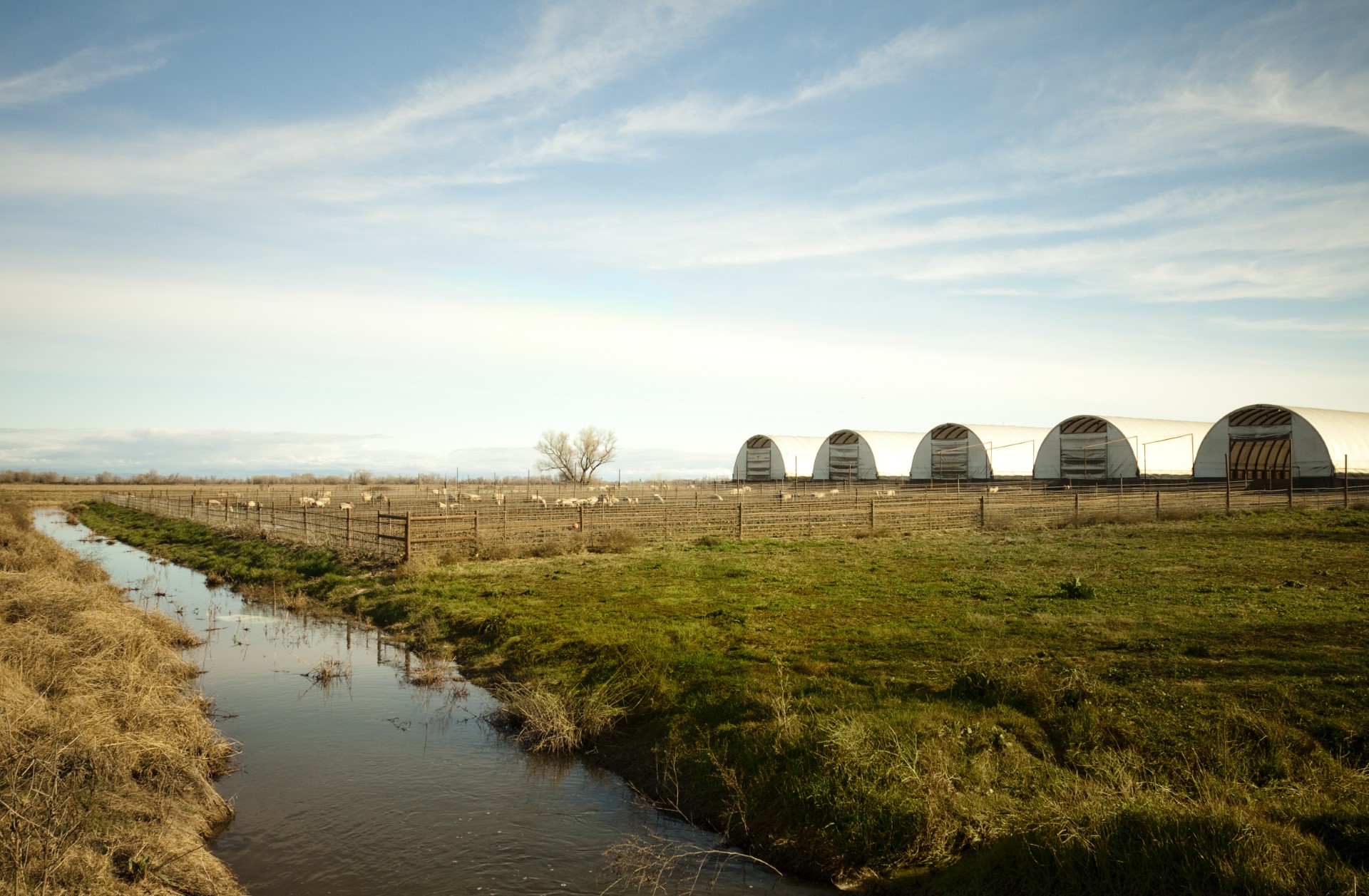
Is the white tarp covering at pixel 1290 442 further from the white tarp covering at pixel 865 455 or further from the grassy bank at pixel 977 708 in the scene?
the grassy bank at pixel 977 708

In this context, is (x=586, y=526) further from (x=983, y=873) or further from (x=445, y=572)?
(x=983, y=873)

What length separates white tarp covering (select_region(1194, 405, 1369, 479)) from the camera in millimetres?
45094

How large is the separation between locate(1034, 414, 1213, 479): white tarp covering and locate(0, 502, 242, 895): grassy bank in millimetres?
53986

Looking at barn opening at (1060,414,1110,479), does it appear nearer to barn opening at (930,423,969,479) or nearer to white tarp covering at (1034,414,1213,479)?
white tarp covering at (1034,414,1213,479)

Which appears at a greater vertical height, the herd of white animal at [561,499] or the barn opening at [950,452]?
the barn opening at [950,452]

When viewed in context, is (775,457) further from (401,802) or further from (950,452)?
(401,802)

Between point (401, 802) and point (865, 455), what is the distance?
203 ft

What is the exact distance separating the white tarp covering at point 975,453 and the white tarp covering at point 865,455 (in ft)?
8.25

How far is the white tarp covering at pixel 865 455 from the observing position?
6788 cm

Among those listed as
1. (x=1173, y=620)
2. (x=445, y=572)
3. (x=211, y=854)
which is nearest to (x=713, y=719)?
(x=211, y=854)

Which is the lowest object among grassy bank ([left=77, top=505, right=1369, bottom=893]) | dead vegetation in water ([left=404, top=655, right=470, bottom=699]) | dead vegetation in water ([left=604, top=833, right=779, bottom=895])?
dead vegetation in water ([left=604, top=833, right=779, bottom=895])

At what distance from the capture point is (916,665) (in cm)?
1182

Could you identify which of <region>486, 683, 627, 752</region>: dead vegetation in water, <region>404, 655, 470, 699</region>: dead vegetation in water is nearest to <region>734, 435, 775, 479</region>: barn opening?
<region>404, 655, 470, 699</region>: dead vegetation in water

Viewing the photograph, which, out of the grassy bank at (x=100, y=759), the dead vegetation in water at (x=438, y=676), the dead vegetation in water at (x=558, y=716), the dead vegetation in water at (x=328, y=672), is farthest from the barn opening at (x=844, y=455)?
the grassy bank at (x=100, y=759)
